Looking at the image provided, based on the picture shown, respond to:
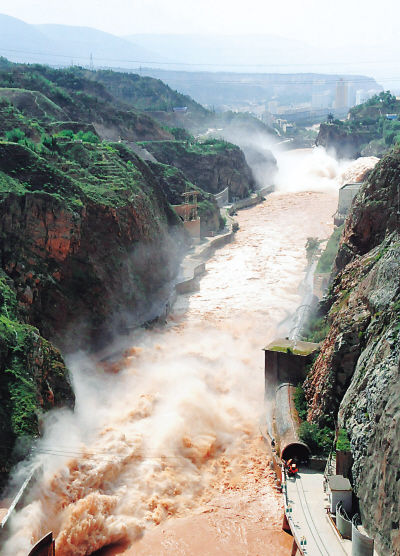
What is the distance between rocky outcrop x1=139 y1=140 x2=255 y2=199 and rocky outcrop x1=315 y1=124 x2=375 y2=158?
113ft

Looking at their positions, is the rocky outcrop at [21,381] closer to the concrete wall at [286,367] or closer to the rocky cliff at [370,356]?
the concrete wall at [286,367]

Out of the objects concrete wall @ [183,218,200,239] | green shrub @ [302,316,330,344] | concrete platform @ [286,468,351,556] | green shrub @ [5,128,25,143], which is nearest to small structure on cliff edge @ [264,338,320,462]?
green shrub @ [302,316,330,344]

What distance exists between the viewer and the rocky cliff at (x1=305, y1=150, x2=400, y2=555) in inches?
710

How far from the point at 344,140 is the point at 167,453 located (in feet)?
337

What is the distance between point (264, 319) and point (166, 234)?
44.7 ft

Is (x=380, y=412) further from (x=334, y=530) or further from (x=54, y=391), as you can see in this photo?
(x=54, y=391)

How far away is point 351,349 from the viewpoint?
24109 millimetres

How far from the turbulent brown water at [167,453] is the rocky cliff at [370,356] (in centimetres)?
397

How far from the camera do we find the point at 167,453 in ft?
84.4

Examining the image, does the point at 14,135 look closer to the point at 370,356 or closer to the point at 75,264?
the point at 75,264

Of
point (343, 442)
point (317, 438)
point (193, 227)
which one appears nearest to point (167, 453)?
point (317, 438)

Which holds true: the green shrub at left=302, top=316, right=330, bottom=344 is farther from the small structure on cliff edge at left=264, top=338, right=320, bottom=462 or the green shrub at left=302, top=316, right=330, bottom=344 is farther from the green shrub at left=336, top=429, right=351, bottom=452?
the green shrub at left=336, top=429, right=351, bottom=452

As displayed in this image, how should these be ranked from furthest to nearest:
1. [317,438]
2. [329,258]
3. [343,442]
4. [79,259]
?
1. [329,258]
2. [79,259]
3. [317,438]
4. [343,442]

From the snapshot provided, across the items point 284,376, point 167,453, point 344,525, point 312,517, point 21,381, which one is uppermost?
point 21,381
